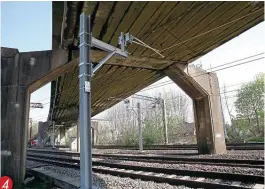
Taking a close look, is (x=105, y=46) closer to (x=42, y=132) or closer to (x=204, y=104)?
(x=204, y=104)

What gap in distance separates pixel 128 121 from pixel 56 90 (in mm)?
37424

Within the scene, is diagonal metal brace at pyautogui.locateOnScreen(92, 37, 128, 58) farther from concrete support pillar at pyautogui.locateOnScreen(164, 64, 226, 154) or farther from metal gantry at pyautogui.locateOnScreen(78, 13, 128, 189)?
concrete support pillar at pyautogui.locateOnScreen(164, 64, 226, 154)

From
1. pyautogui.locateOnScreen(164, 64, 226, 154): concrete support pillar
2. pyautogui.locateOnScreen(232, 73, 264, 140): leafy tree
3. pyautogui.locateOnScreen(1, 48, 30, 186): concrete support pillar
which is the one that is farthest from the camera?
pyautogui.locateOnScreen(232, 73, 264, 140): leafy tree

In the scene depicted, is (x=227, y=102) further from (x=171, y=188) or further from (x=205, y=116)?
(x=171, y=188)

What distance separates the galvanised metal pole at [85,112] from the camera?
14.9ft

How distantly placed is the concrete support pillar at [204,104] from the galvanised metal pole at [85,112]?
31.5 ft

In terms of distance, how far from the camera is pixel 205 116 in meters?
14.2

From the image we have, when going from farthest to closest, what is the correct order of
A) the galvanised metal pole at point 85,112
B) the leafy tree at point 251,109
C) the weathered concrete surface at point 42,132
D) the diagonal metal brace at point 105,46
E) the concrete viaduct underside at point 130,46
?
the weathered concrete surface at point 42,132, the leafy tree at point 251,109, the concrete viaduct underside at point 130,46, the diagonal metal brace at point 105,46, the galvanised metal pole at point 85,112

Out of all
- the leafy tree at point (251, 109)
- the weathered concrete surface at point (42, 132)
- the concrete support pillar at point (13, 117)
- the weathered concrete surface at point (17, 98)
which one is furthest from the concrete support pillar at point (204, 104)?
the weathered concrete surface at point (42, 132)

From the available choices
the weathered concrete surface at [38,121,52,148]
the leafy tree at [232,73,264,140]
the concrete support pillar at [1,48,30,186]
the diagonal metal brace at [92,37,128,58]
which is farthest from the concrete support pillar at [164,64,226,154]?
the weathered concrete surface at [38,121,52,148]

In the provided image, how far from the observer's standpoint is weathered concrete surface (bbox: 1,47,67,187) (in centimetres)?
917

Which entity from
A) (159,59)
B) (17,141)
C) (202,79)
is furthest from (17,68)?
(202,79)

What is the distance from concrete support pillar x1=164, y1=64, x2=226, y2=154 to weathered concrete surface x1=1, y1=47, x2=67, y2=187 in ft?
21.6

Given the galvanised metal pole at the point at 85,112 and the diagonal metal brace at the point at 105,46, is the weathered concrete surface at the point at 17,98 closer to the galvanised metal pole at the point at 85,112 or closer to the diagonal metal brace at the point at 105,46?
the diagonal metal brace at the point at 105,46
